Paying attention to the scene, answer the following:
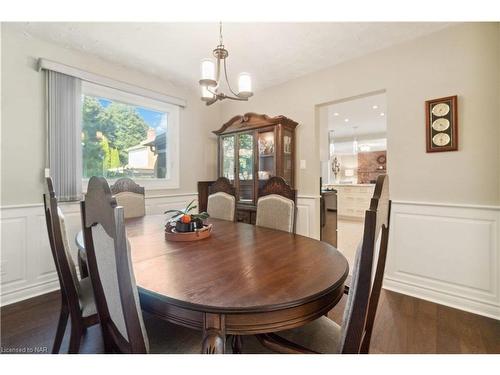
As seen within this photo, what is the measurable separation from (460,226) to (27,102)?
13.0 feet

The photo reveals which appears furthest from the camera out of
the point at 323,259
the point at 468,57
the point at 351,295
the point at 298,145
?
the point at 298,145

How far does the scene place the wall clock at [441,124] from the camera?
6.60ft

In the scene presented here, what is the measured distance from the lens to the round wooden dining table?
2.50ft

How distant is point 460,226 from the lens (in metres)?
2.01

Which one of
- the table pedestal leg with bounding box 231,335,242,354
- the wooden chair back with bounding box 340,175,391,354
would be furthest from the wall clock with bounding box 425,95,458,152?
the table pedestal leg with bounding box 231,335,242,354

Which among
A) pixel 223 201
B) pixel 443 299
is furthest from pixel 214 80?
pixel 443 299

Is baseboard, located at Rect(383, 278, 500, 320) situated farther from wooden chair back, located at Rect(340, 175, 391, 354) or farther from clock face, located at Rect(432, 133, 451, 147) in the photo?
wooden chair back, located at Rect(340, 175, 391, 354)

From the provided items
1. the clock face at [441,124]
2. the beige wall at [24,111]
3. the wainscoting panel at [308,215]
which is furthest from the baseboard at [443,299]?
the beige wall at [24,111]

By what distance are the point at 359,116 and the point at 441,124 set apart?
3.63m

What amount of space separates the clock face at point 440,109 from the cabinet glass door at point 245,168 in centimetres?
198

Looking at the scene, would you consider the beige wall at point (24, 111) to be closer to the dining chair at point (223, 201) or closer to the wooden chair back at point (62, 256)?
the wooden chair back at point (62, 256)

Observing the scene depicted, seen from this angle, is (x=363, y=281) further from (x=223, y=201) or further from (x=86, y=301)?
(x=223, y=201)

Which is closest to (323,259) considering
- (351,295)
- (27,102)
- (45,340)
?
(351,295)
